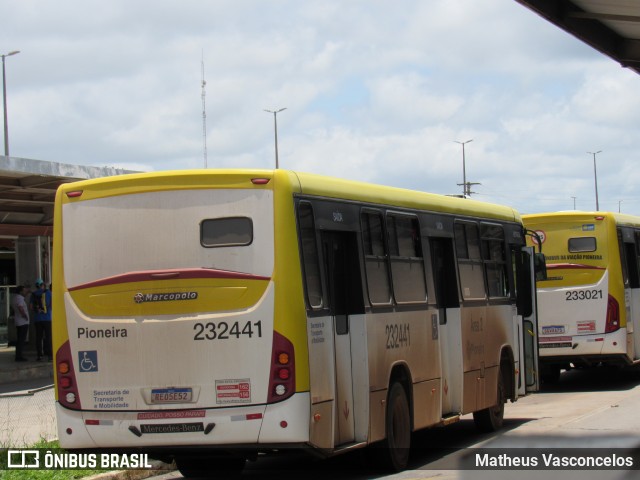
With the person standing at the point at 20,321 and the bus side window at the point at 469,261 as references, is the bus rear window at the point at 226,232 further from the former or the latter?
the person standing at the point at 20,321

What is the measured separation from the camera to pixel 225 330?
32.4 feet

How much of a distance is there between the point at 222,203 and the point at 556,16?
4.17 meters

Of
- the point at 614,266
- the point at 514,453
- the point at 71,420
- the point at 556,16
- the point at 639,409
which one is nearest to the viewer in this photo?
the point at 514,453

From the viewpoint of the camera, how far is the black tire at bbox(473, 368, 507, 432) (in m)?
15.7

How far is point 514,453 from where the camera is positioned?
475 centimetres

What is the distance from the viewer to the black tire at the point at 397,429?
38.7 feet

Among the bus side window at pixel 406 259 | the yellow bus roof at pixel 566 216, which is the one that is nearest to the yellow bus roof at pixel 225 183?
the bus side window at pixel 406 259

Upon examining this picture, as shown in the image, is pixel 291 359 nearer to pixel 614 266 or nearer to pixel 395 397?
pixel 395 397

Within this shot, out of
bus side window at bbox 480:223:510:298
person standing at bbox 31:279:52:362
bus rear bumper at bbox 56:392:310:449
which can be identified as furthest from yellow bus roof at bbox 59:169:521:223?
person standing at bbox 31:279:52:362

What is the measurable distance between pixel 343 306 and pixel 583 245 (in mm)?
11444

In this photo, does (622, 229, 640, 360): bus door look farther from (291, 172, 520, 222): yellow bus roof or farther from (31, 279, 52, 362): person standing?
(31, 279, 52, 362): person standing

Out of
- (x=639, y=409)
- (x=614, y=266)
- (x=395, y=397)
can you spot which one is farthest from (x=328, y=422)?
(x=614, y=266)

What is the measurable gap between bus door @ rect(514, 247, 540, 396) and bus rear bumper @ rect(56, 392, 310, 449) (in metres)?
7.82

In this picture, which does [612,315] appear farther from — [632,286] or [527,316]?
[527,316]
